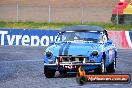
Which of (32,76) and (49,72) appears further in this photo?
Result: (32,76)

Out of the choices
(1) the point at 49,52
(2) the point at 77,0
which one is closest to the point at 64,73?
(1) the point at 49,52

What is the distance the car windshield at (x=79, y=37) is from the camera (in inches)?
743

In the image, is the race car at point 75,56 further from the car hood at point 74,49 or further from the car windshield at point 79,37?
the car windshield at point 79,37

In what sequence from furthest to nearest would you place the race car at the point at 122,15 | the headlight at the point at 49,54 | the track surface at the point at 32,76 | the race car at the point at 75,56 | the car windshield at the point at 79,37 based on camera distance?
the race car at the point at 122,15 → the car windshield at the point at 79,37 → the headlight at the point at 49,54 → the race car at the point at 75,56 → the track surface at the point at 32,76

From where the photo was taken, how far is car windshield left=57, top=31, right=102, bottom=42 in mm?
18875

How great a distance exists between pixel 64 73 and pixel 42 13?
3567 cm

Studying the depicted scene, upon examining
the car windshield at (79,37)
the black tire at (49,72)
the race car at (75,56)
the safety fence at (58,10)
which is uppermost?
the safety fence at (58,10)

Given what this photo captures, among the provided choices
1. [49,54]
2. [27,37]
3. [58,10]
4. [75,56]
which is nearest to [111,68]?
[75,56]

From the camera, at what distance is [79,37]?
19.0 meters

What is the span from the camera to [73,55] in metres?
17.2

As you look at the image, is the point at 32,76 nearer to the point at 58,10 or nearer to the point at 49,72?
the point at 49,72

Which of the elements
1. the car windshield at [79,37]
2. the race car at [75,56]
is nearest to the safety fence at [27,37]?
the car windshield at [79,37]

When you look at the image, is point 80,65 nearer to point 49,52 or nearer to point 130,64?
point 49,52

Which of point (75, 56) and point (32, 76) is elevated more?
point (75, 56)
